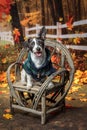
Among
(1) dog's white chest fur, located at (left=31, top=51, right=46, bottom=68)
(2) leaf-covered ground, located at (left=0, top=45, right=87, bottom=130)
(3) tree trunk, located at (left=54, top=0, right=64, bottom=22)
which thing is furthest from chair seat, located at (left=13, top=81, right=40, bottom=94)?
(3) tree trunk, located at (left=54, top=0, right=64, bottom=22)

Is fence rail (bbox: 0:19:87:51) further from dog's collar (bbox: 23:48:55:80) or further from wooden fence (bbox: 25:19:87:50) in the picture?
dog's collar (bbox: 23:48:55:80)

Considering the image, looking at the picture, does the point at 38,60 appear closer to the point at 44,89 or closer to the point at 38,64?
the point at 38,64

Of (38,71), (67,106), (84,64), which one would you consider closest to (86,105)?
(67,106)

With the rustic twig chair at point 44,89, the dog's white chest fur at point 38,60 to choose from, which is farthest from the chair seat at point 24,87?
the dog's white chest fur at point 38,60

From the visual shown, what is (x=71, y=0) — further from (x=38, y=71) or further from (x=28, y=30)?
(x=38, y=71)

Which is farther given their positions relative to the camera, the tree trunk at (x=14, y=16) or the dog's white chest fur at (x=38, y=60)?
the tree trunk at (x=14, y=16)

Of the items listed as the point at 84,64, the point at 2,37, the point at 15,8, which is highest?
the point at 15,8

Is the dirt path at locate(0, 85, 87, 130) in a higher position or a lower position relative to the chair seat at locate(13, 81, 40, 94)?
lower

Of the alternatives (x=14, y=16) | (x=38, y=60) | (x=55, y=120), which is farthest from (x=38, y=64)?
(x=14, y=16)

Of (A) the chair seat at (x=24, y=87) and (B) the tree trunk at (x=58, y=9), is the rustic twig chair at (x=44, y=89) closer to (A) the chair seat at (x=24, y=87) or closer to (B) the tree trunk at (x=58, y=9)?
(A) the chair seat at (x=24, y=87)

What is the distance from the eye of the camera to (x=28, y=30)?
8.33 metres

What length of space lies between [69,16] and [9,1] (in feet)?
5.07

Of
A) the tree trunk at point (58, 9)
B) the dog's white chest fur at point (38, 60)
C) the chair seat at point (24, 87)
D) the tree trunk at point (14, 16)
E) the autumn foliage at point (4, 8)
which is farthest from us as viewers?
the tree trunk at point (58, 9)

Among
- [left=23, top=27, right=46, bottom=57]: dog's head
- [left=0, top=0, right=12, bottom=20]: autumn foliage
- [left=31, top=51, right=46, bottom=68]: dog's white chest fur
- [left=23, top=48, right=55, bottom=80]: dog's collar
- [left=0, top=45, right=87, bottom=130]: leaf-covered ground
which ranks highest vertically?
[left=0, top=0, right=12, bottom=20]: autumn foliage
